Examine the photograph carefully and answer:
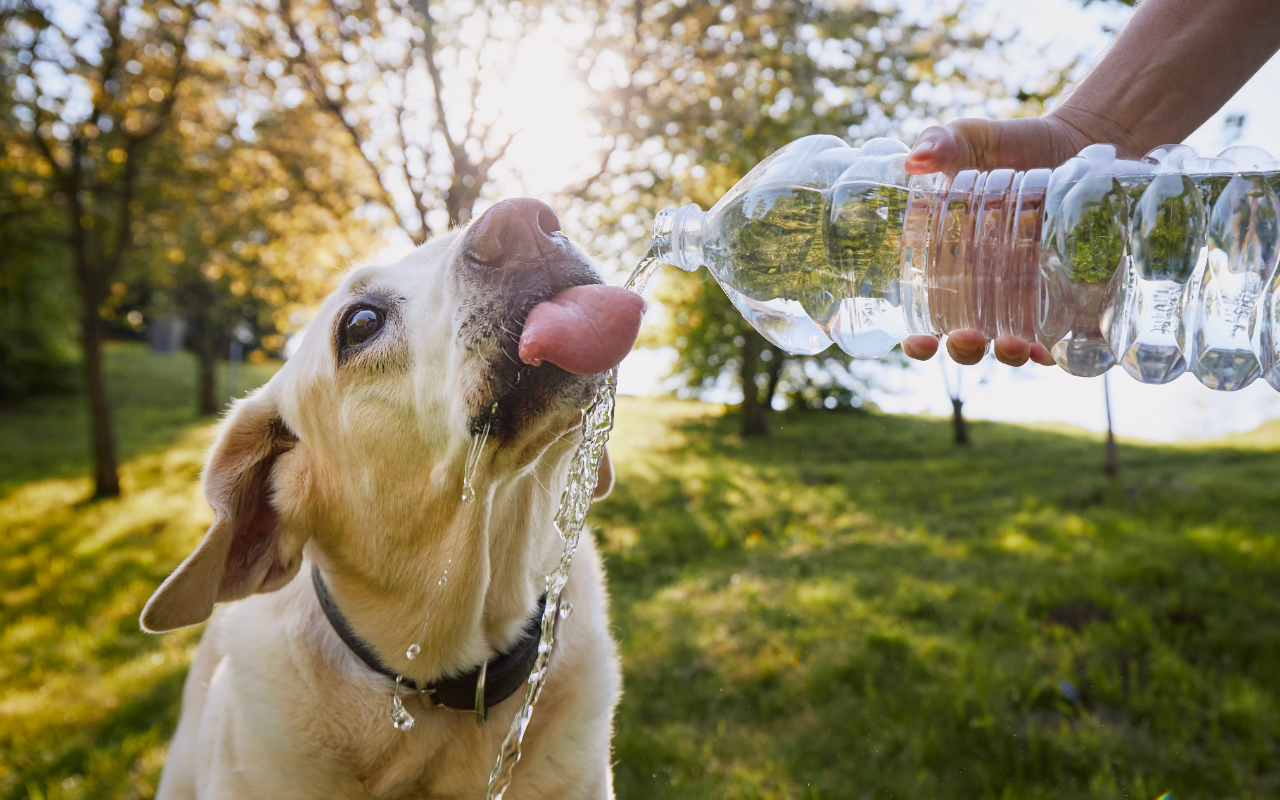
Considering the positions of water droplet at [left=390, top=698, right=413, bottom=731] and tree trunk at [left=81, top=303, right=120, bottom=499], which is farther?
tree trunk at [left=81, top=303, right=120, bottom=499]

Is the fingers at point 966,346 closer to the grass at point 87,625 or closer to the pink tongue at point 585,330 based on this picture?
the pink tongue at point 585,330

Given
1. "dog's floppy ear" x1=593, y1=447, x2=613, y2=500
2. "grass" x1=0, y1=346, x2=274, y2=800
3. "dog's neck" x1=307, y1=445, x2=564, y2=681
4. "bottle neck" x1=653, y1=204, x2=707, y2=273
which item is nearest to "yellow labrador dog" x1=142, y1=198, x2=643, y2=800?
"dog's neck" x1=307, y1=445, x2=564, y2=681

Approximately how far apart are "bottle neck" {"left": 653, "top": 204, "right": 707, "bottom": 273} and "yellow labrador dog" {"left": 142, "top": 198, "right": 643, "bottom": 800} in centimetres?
55

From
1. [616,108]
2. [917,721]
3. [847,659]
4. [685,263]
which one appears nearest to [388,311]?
[685,263]

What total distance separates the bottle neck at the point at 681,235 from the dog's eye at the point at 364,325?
0.87 metres

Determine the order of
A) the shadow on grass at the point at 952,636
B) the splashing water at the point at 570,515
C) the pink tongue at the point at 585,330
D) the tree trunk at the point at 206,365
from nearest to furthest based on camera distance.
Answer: the pink tongue at the point at 585,330 < the splashing water at the point at 570,515 < the shadow on grass at the point at 952,636 < the tree trunk at the point at 206,365

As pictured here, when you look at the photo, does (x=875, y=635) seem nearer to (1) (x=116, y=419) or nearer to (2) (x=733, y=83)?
(2) (x=733, y=83)

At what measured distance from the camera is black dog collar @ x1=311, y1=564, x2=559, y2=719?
2.17 meters

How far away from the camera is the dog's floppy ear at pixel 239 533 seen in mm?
2025

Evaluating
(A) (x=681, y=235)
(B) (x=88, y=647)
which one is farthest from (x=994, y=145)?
(B) (x=88, y=647)

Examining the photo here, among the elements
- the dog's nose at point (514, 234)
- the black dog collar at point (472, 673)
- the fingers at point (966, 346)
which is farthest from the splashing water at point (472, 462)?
the fingers at point (966, 346)

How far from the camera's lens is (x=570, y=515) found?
2.28 metres

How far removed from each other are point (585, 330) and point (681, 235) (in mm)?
930

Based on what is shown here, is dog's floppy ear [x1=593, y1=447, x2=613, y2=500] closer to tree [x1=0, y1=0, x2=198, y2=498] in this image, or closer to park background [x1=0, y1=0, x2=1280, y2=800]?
park background [x1=0, y1=0, x2=1280, y2=800]
